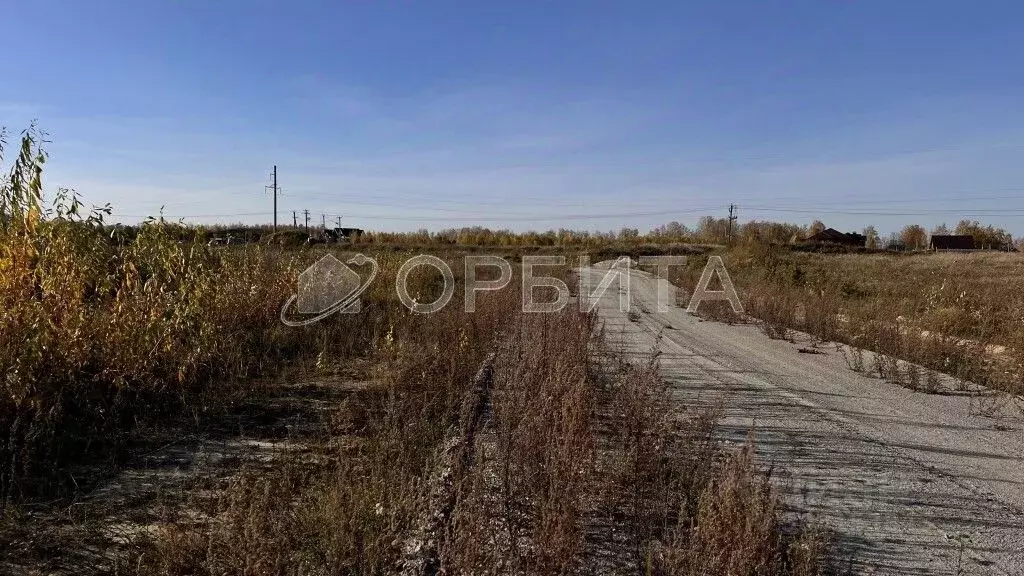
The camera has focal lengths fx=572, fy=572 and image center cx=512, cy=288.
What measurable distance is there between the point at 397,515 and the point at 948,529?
9.67 feet

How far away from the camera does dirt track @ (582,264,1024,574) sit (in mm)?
2914

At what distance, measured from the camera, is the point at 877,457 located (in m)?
4.12

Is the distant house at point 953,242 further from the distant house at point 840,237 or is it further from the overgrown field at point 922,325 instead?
the overgrown field at point 922,325

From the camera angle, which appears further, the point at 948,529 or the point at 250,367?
the point at 250,367

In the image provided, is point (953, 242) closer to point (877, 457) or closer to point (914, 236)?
point (914, 236)

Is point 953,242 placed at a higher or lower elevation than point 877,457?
higher

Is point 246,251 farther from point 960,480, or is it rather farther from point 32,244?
point 960,480

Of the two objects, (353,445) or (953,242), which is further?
(953,242)

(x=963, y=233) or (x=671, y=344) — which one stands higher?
(x=963, y=233)

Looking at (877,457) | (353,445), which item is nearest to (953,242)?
(877,457)

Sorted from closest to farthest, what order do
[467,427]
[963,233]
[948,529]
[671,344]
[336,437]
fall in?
1. [948,529]
2. [467,427]
3. [336,437]
4. [671,344]
5. [963,233]

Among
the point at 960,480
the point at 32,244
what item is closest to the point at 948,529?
the point at 960,480

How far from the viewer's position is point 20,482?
11.4ft

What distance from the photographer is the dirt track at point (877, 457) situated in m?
2.91
